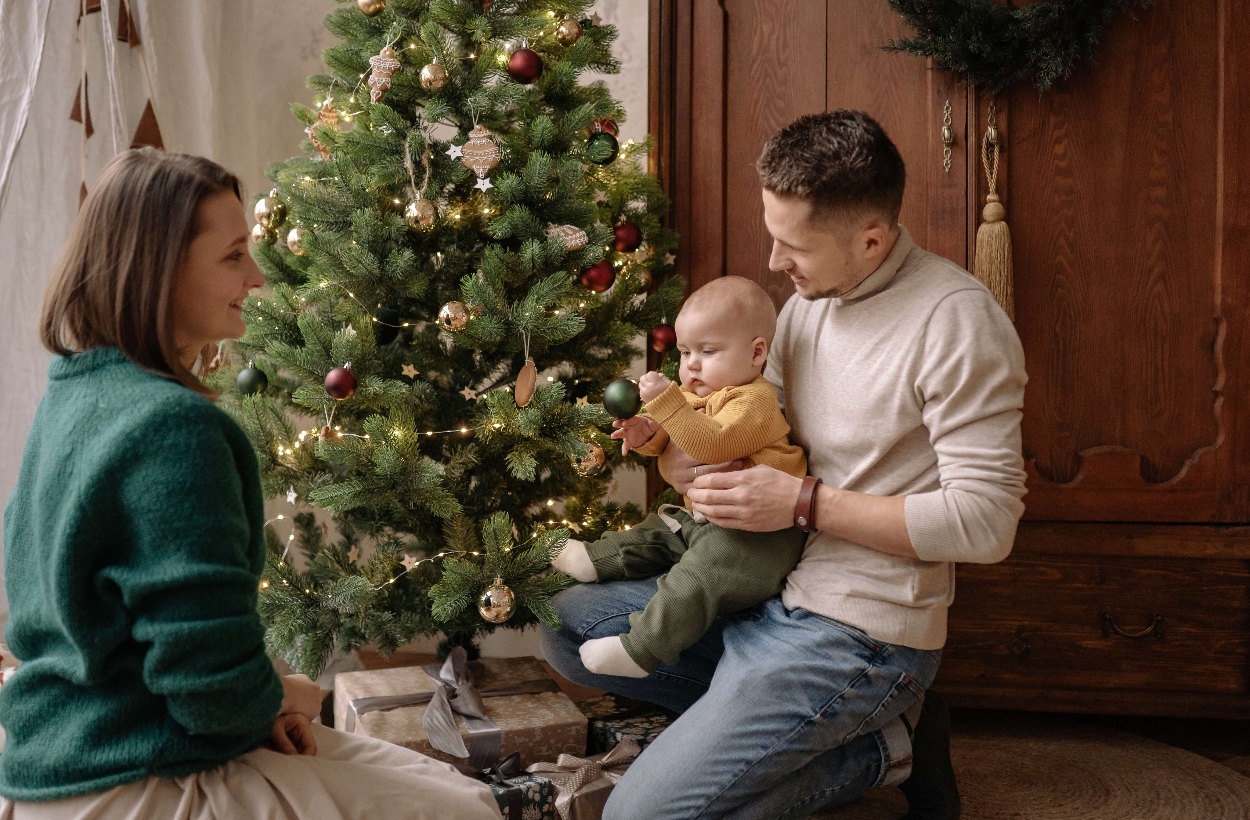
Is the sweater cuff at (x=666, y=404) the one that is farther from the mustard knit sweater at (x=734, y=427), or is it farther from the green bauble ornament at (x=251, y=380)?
the green bauble ornament at (x=251, y=380)

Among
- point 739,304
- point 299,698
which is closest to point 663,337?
point 739,304

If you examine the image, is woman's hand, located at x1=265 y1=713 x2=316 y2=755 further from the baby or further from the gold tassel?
the gold tassel

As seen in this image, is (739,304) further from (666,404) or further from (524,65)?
(524,65)

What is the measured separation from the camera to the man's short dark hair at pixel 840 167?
53.7 inches

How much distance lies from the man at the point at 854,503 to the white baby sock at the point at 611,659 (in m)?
0.11

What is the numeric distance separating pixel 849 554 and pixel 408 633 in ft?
2.71

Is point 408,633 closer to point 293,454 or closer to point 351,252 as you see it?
point 293,454

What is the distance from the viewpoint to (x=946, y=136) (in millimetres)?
2070

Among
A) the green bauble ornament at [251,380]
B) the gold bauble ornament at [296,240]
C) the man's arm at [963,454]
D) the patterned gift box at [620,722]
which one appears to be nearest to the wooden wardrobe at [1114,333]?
the patterned gift box at [620,722]

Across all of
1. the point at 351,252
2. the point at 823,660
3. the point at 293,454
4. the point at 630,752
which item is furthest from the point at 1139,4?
the point at 293,454

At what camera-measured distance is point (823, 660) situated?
1349mm

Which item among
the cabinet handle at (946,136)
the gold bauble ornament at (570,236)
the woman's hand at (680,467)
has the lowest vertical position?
the woman's hand at (680,467)

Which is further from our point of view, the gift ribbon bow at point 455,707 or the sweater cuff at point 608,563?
the sweater cuff at point 608,563

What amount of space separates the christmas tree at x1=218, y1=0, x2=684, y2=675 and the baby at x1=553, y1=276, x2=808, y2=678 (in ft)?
0.68
